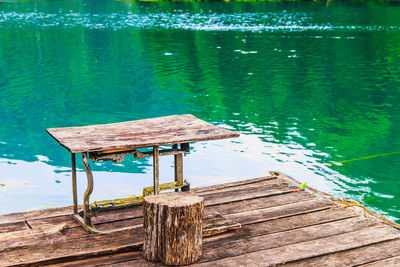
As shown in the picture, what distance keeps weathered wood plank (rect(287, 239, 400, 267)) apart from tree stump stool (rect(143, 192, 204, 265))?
3.08 feet

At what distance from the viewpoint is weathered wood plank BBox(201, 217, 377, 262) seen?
16.6 feet

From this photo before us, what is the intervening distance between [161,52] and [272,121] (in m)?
14.3

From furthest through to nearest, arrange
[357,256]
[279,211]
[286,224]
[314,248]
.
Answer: [279,211]
[286,224]
[314,248]
[357,256]

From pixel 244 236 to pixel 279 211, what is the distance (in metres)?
0.89

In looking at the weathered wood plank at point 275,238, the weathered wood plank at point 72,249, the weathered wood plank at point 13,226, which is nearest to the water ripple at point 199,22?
the weathered wood plank at point 275,238

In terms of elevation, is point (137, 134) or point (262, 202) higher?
point (137, 134)

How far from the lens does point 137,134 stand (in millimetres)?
5590

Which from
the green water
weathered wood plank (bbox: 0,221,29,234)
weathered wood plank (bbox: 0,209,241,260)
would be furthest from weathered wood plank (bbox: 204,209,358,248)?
the green water

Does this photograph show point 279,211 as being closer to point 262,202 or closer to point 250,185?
point 262,202

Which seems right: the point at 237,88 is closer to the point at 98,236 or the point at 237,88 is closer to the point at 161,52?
the point at 161,52

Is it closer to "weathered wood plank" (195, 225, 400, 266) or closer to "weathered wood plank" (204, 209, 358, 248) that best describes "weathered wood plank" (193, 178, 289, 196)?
"weathered wood plank" (204, 209, 358, 248)

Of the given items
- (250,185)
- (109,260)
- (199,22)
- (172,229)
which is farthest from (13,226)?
(199,22)

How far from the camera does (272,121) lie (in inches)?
575

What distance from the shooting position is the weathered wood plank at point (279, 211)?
19.5 feet
